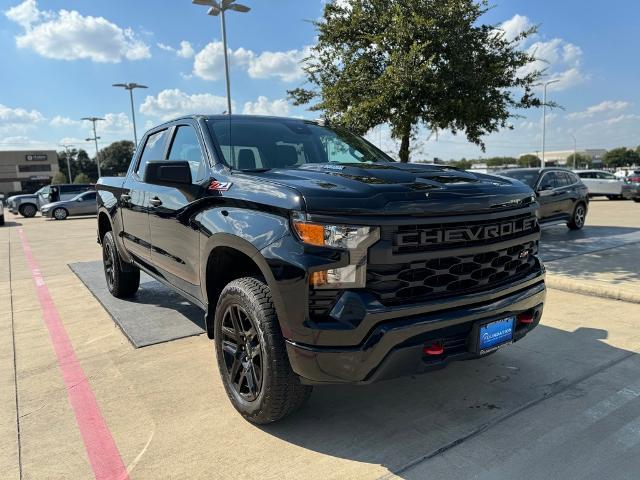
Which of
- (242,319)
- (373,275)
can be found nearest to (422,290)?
(373,275)

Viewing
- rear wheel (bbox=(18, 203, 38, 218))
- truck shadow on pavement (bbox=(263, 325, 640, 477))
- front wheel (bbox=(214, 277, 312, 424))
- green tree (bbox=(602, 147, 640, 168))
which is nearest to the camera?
front wheel (bbox=(214, 277, 312, 424))

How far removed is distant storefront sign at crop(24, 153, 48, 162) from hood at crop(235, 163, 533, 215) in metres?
109

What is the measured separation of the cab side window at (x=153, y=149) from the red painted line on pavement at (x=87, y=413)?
1721mm

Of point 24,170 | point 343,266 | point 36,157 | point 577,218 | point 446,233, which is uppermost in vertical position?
point 36,157

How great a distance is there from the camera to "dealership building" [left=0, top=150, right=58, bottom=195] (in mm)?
93188

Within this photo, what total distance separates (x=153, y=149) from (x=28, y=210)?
26979 mm

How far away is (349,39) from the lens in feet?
28.6

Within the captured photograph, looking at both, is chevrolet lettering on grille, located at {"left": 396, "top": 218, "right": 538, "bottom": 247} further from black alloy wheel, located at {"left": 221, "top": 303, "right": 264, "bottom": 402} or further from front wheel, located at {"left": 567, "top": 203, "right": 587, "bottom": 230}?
front wheel, located at {"left": 567, "top": 203, "right": 587, "bottom": 230}

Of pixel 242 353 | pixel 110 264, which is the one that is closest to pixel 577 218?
pixel 110 264

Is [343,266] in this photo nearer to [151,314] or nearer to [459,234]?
[459,234]

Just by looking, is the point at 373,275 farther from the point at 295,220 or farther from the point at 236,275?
the point at 236,275

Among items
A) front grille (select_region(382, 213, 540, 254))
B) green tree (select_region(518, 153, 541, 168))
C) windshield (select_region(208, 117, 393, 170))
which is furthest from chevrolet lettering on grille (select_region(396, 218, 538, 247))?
green tree (select_region(518, 153, 541, 168))

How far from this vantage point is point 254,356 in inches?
110

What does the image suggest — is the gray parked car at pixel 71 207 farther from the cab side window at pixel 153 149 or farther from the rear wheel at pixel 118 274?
the cab side window at pixel 153 149
